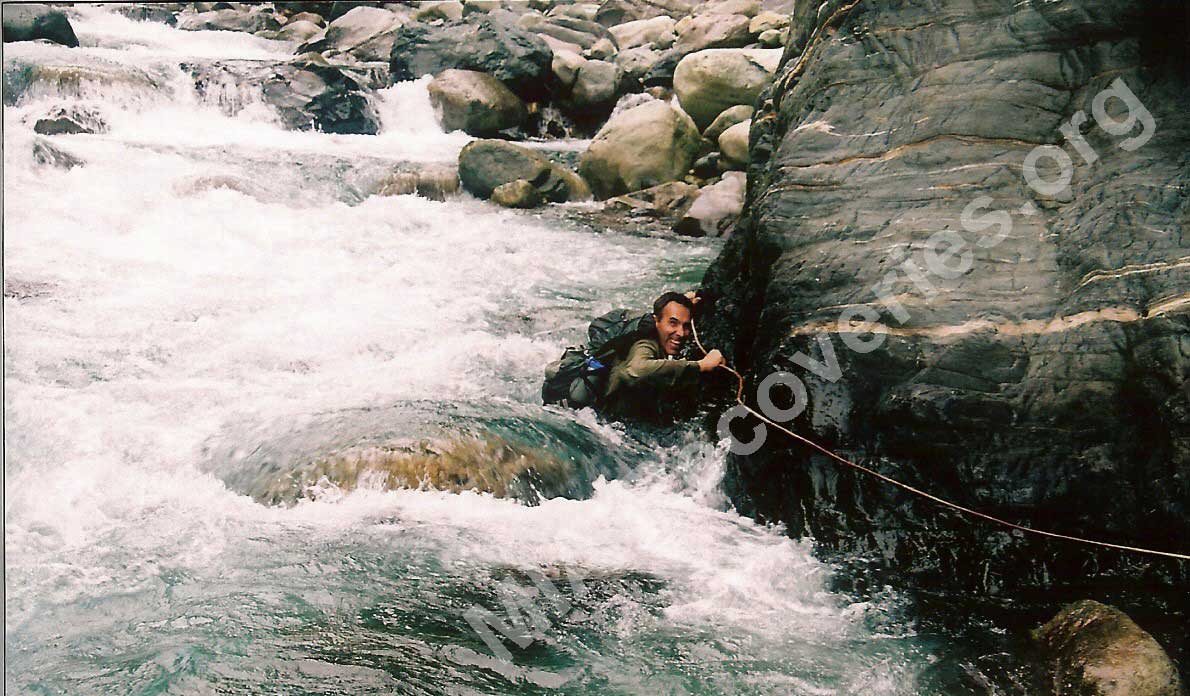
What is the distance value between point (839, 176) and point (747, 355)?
2.88ft

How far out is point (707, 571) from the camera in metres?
3.46

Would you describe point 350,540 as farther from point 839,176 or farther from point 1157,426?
point 1157,426

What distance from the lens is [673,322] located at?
14.8 ft

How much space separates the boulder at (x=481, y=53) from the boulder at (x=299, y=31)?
3.26m

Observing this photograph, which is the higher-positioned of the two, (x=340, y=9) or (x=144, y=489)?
(x=340, y=9)

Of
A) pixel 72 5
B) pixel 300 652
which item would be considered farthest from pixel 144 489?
pixel 72 5

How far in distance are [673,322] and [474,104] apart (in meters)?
8.37

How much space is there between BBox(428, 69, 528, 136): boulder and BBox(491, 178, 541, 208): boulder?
9.28ft

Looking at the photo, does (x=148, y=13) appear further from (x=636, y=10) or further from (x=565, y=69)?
(x=636, y=10)

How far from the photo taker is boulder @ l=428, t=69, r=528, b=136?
1207cm

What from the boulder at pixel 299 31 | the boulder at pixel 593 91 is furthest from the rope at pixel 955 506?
the boulder at pixel 299 31

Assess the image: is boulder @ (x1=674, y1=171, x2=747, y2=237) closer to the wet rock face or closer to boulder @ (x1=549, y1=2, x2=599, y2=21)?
the wet rock face

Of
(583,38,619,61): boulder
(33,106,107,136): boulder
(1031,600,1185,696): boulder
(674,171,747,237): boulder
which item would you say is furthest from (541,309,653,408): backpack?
(583,38,619,61): boulder

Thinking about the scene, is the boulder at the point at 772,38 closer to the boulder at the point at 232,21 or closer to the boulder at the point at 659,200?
the boulder at the point at 659,200
